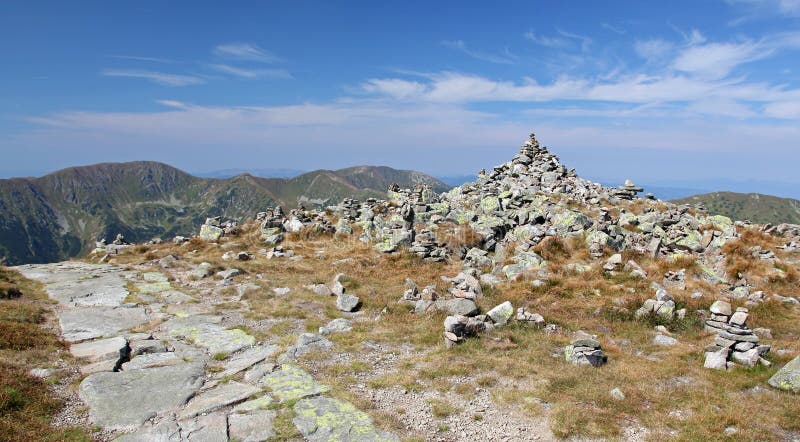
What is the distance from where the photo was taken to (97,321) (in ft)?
59.9

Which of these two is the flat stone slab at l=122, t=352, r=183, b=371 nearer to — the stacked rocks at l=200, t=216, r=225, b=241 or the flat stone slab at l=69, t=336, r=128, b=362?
the flat stone slab at l=69, t=336, r=128, b=362

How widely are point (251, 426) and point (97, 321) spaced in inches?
483

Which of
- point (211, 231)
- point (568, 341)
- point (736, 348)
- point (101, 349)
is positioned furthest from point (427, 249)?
point (211, 231)

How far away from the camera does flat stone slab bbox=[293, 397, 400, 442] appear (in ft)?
34.0

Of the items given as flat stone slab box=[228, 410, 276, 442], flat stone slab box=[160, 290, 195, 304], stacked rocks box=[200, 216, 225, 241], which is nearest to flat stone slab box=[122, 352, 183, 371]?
flat stone slab box=[228, 410, 276, 442]

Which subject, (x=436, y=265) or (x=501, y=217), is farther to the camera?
(x=501, y=217)

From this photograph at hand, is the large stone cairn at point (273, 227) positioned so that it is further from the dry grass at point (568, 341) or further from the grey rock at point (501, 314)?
the grey rock at point (501, 314)

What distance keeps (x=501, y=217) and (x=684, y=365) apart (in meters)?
21.1

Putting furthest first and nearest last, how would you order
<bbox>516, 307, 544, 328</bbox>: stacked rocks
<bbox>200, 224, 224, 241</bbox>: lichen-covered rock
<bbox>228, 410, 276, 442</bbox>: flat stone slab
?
1. <bbox>200, 224, 224, 241</bbox>: lichen-covered rock
2. <bbox>516, 307, 544, 328</bbox>: stacked rocks
3. <bbox>228, 410, 276, 442</bbox>: flat stone slab

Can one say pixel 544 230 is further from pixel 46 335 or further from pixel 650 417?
pixel 46 335

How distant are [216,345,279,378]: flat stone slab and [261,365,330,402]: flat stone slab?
131 centimetres

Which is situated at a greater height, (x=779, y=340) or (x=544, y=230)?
(x=544, y=230)

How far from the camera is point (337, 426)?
35.4 ft

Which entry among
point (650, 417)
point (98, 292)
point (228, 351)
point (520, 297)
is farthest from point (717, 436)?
point (98, 292)
